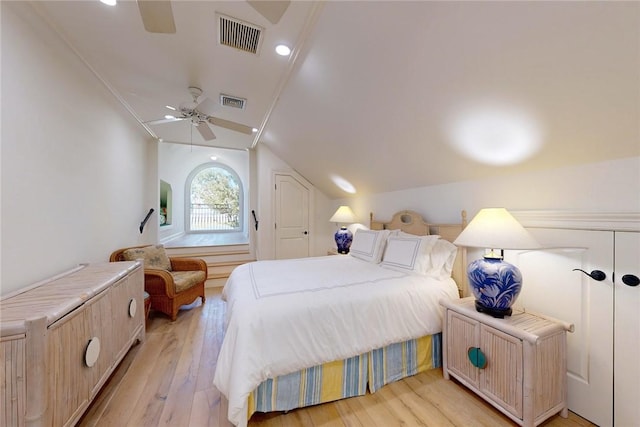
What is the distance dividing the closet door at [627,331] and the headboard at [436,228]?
35.8 inches

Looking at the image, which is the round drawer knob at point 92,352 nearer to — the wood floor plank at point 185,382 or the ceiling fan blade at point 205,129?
the wood floor plank at point 185,382

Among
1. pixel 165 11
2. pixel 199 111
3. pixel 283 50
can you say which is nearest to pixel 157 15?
pixel 165 11

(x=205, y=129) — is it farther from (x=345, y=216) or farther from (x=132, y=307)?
(x=345, y=216)

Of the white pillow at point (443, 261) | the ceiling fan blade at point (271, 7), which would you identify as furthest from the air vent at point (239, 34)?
the white pillow at point (443, 261)

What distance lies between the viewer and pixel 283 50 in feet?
6.52

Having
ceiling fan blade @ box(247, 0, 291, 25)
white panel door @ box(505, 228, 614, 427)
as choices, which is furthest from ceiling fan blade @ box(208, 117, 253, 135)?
white panel door @ box(505, 228, 614, 427)

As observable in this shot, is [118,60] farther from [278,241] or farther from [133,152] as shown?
[278,241]

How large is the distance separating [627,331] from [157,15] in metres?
3.23

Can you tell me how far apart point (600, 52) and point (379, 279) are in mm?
1806

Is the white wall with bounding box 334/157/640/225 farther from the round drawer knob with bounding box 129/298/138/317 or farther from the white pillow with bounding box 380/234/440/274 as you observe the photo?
the round drawer knob with bounding box 129/298/138/317

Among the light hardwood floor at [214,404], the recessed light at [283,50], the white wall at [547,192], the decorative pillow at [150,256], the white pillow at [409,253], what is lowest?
the light hardwood floor at [214,404]

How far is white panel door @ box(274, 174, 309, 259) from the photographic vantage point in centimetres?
467

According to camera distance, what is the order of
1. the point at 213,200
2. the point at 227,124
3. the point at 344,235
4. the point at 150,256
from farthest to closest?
the point at 213,200, the point at 344,235, the point at 150,256, the point at 227,124

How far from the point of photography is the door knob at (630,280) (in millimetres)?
1293
